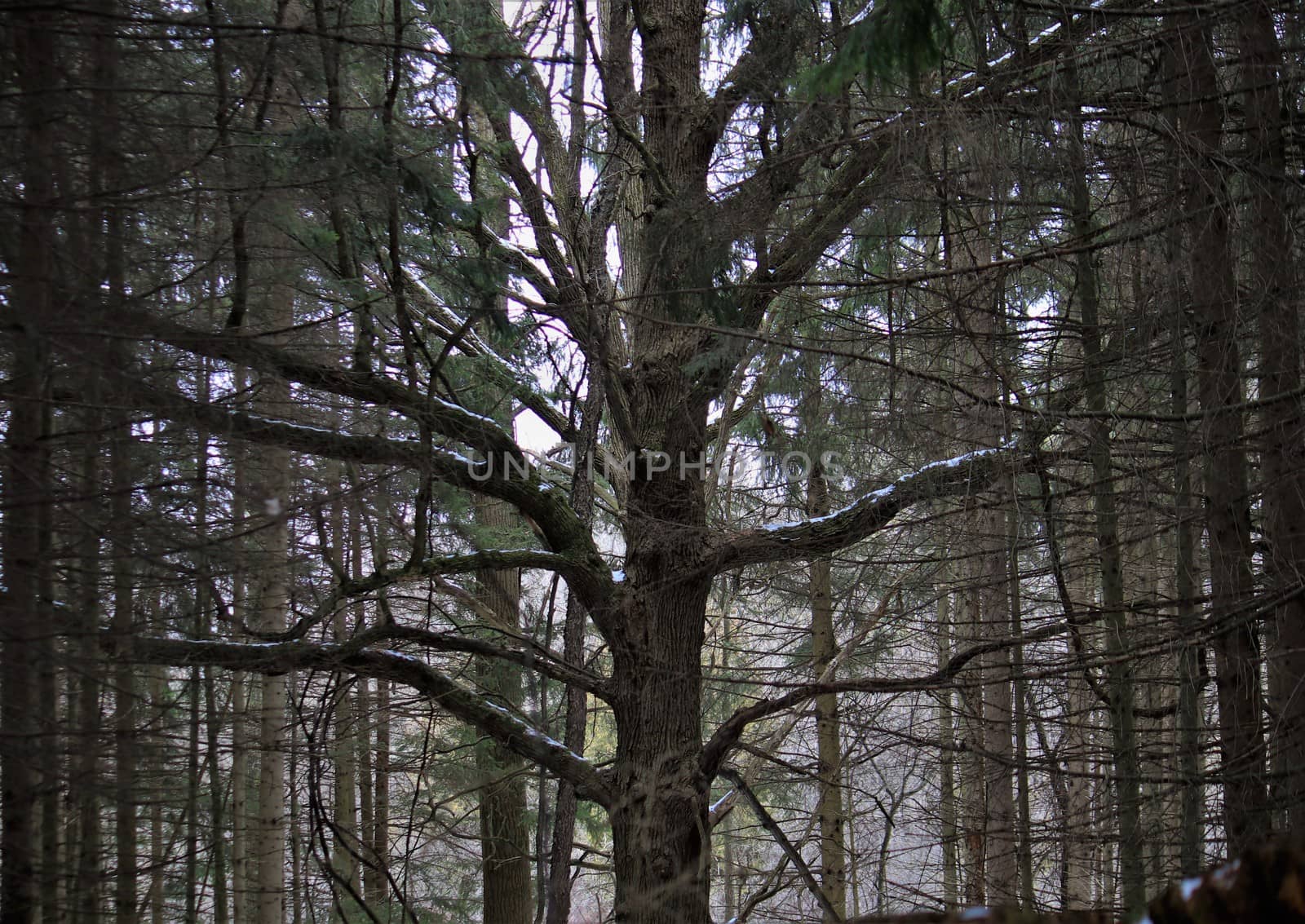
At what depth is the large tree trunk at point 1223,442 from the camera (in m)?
3.56

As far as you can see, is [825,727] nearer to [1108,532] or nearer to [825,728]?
[825,728]

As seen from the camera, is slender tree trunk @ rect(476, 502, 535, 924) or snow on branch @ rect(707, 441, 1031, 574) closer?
snow on branch @ rect(707, 441, 1031, 574)

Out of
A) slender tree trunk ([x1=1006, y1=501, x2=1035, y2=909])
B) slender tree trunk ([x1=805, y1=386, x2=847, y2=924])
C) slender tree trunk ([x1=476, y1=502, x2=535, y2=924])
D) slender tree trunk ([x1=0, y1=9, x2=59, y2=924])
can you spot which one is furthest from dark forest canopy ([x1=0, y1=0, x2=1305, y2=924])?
slender tree trunk ([x1=476, y1=502, x2=535, y2=924])

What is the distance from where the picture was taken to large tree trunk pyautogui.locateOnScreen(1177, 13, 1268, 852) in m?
3.56

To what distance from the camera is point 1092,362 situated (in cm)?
428

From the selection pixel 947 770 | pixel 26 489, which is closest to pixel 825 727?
pixel 947 770

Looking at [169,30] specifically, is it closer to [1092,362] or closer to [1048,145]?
[1048,145]

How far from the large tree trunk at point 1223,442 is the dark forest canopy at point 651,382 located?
0.03 metres

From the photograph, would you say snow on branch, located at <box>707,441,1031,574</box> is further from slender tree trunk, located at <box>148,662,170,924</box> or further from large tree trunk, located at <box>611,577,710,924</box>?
slender tree trunk, located at <box>148,662,170,924</box>

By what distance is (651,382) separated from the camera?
22.8ft

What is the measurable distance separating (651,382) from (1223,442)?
411 centimetres

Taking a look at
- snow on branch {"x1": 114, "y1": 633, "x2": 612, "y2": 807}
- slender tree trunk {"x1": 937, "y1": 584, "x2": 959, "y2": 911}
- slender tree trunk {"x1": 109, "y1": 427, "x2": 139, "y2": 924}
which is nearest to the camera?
slender tree trunk {"x1": 109, "y1": 427, "x2": 139, "y2": 924}

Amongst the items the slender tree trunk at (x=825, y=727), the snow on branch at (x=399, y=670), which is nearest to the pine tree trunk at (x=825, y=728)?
the slender tree trunk at (x=825, y=727)

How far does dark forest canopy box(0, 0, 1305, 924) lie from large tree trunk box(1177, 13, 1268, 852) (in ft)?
0.09
